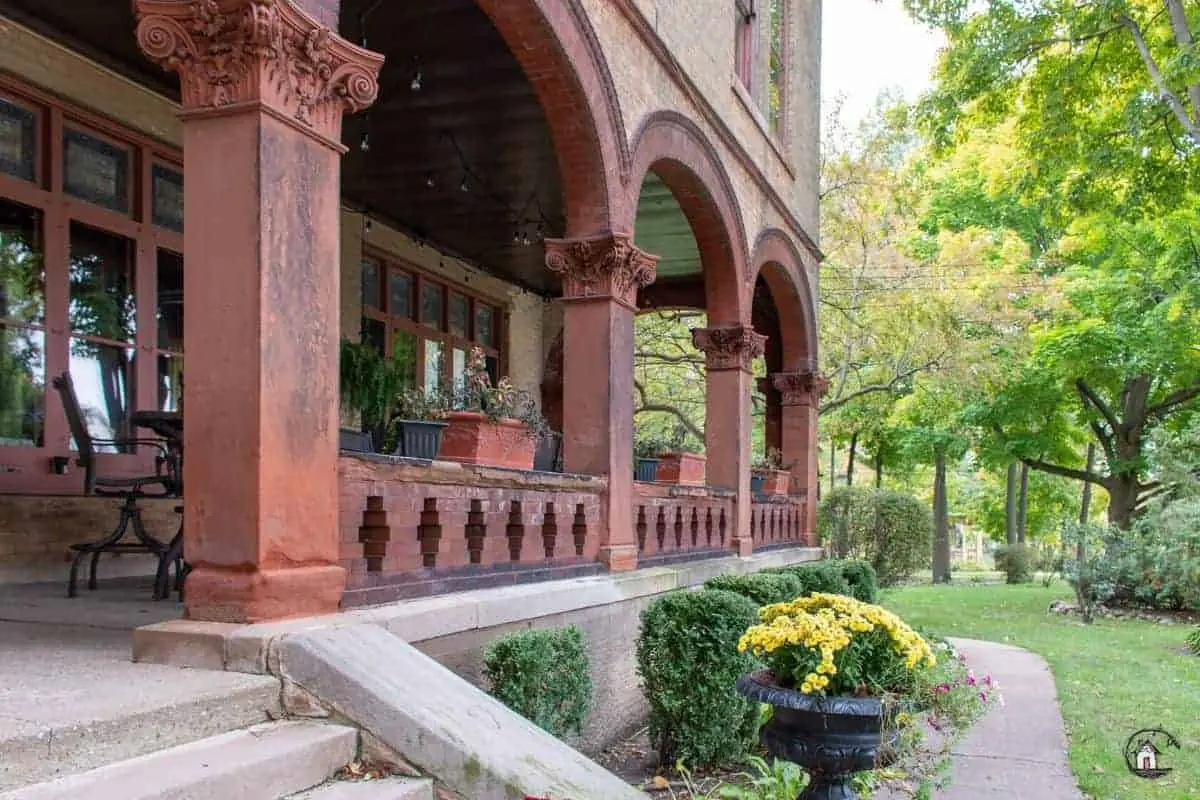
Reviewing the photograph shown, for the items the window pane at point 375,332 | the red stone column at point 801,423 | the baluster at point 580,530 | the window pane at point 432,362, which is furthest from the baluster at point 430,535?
the red stone column at point 801,423

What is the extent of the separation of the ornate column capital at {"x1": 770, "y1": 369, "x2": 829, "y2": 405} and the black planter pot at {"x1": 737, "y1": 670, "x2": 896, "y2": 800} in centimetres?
1019

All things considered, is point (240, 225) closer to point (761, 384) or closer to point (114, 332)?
point (114, 332)

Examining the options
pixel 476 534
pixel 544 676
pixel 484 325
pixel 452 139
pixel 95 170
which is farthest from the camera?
pixel 484 325

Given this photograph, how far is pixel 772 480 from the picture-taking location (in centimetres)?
1322

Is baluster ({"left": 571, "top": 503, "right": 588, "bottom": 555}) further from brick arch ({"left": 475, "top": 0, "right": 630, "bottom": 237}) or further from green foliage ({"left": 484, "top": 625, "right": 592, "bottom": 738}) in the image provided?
brick arch ({"left": 475, "top": 0, "right": 630, "bottom": 237})

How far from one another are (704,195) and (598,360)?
10.2ft

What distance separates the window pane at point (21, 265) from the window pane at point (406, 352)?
16.5ft

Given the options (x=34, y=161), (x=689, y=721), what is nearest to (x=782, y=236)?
(x=689, y=721)

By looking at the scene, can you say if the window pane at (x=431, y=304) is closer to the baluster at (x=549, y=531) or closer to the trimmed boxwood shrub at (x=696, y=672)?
the baluster at (x=549, y=531)

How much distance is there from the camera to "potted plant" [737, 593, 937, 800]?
3.80 meters

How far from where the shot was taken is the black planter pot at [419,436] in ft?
26.4

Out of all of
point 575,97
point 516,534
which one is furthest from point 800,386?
point 516,534

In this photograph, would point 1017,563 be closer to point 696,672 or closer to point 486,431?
point 696,672

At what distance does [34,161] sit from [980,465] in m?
21.9
